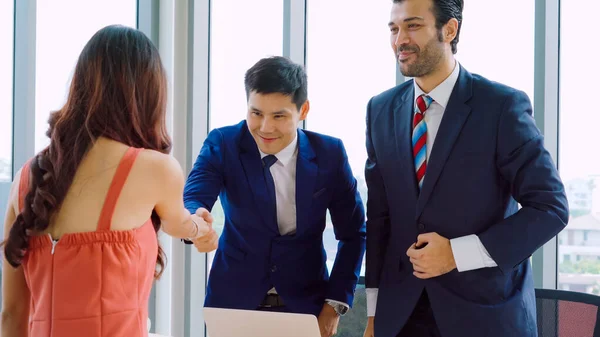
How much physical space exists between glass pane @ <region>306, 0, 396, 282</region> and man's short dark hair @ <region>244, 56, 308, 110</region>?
1.08 m

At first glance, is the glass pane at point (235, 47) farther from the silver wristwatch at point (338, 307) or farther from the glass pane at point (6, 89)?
the silver wristwatch at point (338, 307)

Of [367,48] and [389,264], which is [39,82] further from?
[389,264]

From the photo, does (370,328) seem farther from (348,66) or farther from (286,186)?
(348,66)

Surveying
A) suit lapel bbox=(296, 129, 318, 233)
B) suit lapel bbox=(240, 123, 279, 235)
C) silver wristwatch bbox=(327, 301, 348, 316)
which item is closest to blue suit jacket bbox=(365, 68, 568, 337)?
silver wristwatch bbox=(327, 301, 348, 316)

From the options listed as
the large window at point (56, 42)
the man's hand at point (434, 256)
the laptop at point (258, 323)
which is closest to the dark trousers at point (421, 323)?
the man's hand at point (434, 256)

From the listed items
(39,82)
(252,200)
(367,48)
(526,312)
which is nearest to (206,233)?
(252,200)

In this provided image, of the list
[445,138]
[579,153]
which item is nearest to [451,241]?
[445,138]

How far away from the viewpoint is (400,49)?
80.7 inches

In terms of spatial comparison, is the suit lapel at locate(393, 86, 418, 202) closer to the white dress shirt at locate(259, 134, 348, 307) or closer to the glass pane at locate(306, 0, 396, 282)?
the white dress shirt at locate(259, 134, 348, 307)

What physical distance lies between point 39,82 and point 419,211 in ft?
6.58

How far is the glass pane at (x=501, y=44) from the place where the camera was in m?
2.96

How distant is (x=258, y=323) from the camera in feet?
5.48

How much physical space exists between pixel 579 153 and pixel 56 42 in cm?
251

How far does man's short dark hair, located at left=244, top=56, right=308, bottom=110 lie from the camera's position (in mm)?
2295
